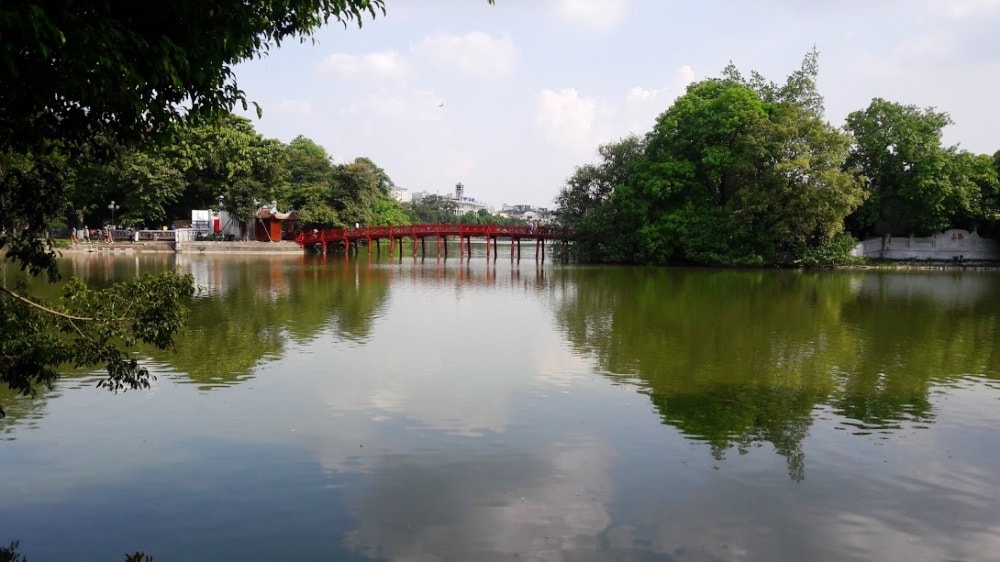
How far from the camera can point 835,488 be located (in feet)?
19.6

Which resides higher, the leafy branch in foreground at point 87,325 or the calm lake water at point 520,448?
the leafy branch in foreground at point 87,325

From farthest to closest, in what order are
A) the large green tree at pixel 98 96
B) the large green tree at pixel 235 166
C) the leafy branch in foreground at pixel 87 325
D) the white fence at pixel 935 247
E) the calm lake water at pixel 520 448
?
the large green tree at pixel 235 166, the white fence at pixel 935 247, the calm lake water at pixel 520 448, the leafy branch in foreground at pixel 87 325, the large green tree at pixel 98 96

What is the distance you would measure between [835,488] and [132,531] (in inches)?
218

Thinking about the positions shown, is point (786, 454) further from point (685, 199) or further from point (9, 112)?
point (685, 199)

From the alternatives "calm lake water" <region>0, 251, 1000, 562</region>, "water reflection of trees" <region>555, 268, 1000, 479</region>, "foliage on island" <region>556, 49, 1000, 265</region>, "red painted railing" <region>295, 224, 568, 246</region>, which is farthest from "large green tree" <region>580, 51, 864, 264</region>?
"calm lake water" <region>0, 251, 1000, 562</region>

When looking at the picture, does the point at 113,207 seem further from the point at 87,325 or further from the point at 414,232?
the point at 87,325

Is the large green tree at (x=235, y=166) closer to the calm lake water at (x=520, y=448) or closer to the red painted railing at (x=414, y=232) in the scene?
the red painted railing at (x=414, y=232)

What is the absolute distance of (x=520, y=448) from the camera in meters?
6.87

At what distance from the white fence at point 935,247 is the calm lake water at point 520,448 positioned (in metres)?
28.2

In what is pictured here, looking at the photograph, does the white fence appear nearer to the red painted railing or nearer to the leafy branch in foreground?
the red painted railing

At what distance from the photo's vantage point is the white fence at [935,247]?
38688 mm

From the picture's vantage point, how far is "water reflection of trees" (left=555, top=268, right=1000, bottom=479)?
8.10 m

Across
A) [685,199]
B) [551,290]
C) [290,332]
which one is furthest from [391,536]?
[685,199]

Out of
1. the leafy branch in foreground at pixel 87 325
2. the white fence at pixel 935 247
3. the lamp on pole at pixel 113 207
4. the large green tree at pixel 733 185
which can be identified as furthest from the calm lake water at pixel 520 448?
the lamp on pole at pixel 113 207
